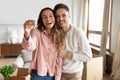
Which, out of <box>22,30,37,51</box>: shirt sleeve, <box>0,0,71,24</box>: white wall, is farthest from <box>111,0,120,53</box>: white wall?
<box>22,30,37,51</box>: shirt sleeve

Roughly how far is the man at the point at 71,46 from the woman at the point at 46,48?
0.22 ft

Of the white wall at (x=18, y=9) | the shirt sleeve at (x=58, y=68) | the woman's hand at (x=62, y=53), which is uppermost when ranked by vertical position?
the white wall at (x=18, y=9)

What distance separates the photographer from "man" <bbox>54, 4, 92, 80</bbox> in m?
1.49

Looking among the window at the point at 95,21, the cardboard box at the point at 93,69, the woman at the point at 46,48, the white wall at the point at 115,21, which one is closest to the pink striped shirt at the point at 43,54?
the woman at the point at 46,48

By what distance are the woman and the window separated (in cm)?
523

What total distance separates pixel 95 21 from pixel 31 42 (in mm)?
6000

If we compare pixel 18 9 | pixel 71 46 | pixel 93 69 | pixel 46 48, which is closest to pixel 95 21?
pixel 18 9

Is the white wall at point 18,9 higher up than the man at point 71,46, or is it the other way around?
the white wall at point 18,9

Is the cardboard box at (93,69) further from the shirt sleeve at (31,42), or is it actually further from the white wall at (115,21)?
the shirt sleeve at (31,42)

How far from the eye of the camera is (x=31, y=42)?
132 cm

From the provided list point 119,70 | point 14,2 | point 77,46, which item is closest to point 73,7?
point 14,2

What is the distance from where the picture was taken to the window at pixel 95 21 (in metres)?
6.62

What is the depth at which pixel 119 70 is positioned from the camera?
4.58 meters

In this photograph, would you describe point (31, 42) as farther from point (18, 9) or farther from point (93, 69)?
point (18, 9)
